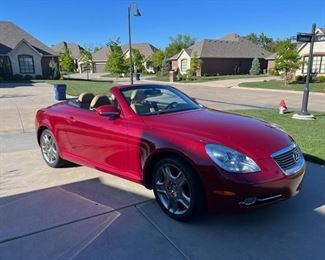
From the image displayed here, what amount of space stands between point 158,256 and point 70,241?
931 mm

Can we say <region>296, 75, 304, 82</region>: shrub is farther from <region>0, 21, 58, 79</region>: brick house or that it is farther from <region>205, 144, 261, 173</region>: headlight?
<region>205, 144, 261, 173</region>: headlight

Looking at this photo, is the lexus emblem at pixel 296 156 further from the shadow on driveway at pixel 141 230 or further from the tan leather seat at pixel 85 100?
the tan leather seat at pixel 85 100

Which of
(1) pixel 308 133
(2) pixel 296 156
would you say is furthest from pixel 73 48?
(2) pixel 296 156

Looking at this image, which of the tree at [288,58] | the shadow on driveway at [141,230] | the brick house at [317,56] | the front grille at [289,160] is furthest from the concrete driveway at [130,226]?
the brick house at [317,56]

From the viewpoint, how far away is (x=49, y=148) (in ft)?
18.7

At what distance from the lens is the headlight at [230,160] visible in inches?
125

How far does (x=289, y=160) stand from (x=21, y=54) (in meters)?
41.8

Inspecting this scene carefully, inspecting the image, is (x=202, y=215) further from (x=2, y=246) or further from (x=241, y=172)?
(x=2, y=246)

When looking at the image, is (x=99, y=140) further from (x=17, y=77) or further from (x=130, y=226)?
(x=17, y=77)

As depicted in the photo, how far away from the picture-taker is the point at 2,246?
3197 millimetres

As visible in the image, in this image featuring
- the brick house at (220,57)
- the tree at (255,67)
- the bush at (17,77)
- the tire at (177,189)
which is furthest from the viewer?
the tree at (255,67)

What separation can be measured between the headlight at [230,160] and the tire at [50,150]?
3104 mm

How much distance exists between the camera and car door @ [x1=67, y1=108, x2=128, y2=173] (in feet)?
13.6

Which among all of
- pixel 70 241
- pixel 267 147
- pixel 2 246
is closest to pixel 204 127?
pixel 267 147
